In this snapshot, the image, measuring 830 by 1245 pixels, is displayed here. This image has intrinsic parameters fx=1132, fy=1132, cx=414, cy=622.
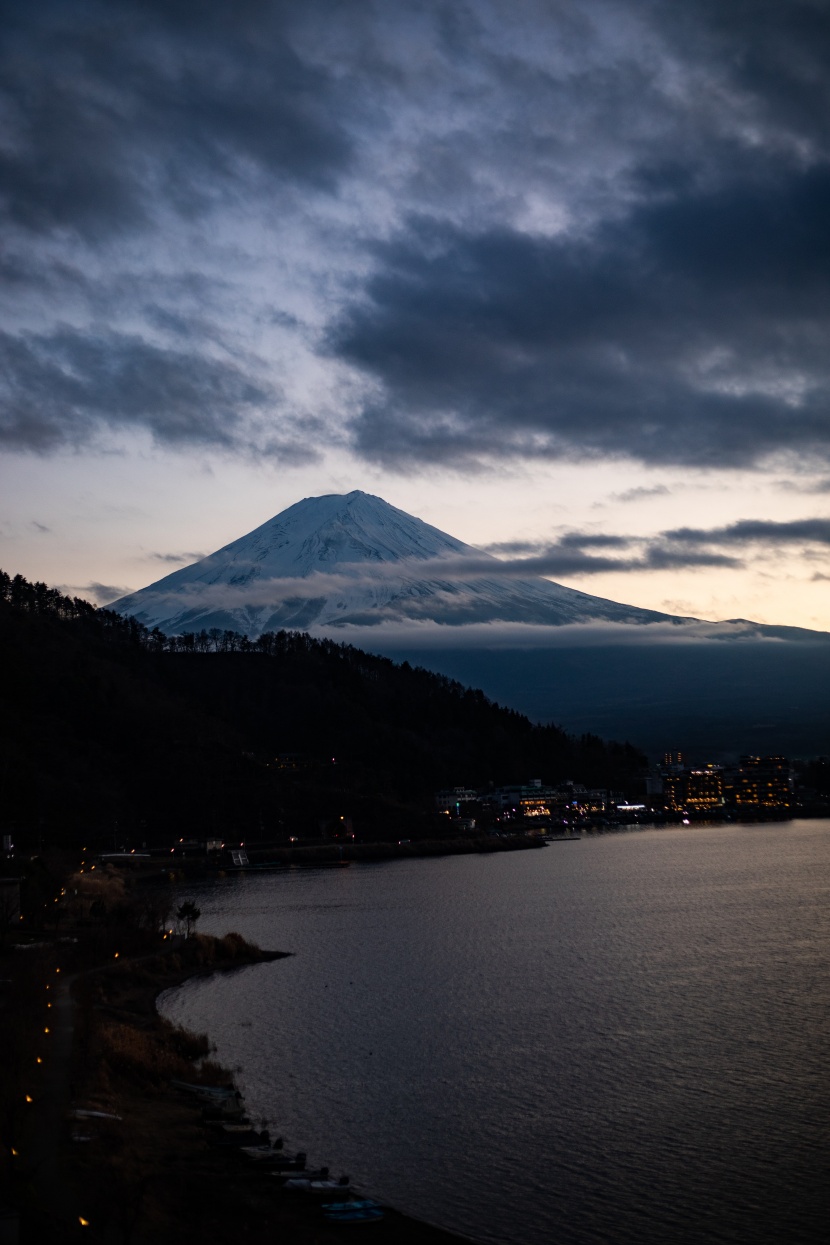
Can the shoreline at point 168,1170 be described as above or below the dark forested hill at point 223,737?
below

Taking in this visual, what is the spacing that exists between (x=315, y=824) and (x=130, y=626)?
40.5 metres

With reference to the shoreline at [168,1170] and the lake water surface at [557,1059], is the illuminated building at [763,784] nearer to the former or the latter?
the lake water surface at [557,1059]

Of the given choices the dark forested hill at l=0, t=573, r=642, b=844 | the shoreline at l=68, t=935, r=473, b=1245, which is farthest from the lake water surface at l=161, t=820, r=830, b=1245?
the dark forested hill at l=0, t=573, r=642, b=844

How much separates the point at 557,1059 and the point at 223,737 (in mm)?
76782

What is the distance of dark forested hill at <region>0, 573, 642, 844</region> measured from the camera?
72.4 meters

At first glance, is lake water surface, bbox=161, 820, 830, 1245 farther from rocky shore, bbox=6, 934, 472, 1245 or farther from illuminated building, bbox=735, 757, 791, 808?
illuminated building, bbox=735, 757, 791, 808

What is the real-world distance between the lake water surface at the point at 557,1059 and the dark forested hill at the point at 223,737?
25777 mm

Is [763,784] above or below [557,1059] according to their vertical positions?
below

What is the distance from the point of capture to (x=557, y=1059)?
1967 centimetres

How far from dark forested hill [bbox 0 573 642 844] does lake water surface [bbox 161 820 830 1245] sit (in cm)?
2578

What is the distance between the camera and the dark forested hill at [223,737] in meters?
72.4

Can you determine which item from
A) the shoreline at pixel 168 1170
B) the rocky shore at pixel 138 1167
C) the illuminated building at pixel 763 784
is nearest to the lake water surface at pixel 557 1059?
the shoreline at pixel 168 1170

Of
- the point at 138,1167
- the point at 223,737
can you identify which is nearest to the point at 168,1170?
the point at 138,1167

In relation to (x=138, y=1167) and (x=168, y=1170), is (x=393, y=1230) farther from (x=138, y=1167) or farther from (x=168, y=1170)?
(x=138, y=1167)
